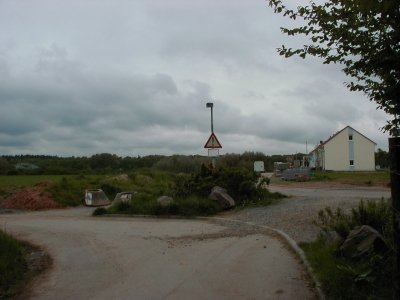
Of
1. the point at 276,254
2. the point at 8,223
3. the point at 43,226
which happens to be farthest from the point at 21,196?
the point at 276,254

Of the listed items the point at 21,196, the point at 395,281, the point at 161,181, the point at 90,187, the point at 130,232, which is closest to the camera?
the point at 395,281

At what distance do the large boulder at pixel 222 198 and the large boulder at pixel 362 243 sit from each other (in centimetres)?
1075

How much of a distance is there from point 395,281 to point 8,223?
15611 mm

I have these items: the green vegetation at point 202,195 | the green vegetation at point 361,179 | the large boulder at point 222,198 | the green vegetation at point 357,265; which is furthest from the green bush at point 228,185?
the green vegetation at point 357,265

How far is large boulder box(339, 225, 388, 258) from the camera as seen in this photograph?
7441 millimetres

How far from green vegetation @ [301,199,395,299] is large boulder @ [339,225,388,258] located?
0.09 meters

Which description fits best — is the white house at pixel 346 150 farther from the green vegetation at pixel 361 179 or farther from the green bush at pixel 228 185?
the green bush at pixel 228 185

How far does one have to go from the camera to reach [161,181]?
36594mm

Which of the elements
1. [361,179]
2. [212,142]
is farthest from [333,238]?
[361,179]

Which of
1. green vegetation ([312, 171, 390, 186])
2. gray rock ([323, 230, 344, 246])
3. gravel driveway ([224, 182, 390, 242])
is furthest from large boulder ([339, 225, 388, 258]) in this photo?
green vegetation ([312, 171, 390, 186])

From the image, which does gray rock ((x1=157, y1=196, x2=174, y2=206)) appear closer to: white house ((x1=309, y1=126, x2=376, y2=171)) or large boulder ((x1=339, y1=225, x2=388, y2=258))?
large boulder ((x1=339, y1=225, x2=388, y2=258))

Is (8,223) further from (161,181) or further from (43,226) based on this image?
(161,181)

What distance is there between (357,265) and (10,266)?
6192 millimetres

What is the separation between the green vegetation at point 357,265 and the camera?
6.46 m
